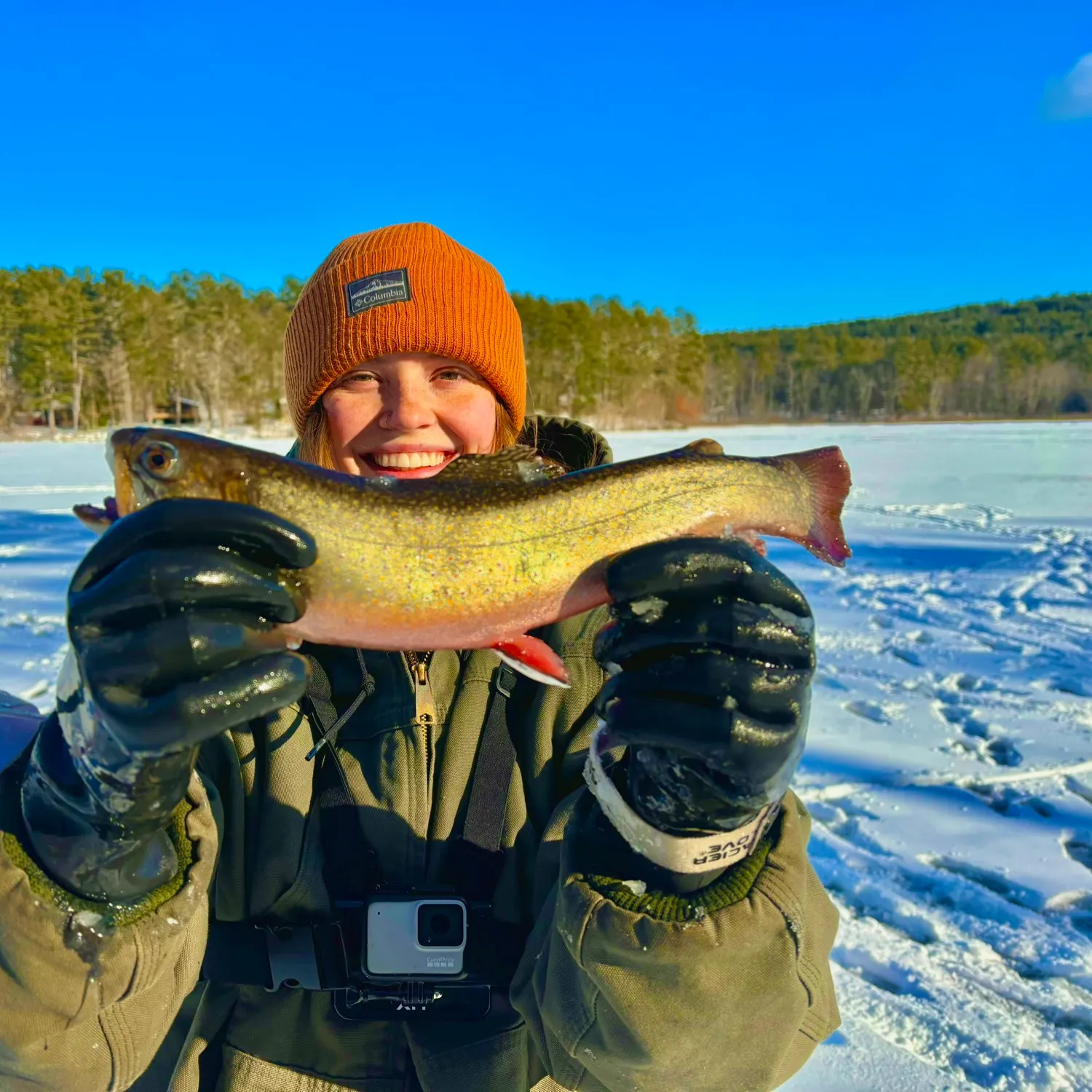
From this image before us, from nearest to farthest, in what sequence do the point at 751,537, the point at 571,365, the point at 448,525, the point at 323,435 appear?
the point at 448,525 → the point at 751,537 → the point at 323,435 → the point at 571,365

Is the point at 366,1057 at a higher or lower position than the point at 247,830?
lower

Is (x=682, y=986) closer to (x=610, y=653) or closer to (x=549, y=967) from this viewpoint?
(x=549, y=967)

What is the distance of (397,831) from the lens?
2.18 meters

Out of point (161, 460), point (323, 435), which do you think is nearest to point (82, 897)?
point (161, 460)

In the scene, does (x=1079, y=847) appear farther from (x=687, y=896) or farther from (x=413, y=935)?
(x=413, y=935)

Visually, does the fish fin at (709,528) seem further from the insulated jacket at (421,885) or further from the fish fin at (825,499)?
the insulated jacket at (421,885)

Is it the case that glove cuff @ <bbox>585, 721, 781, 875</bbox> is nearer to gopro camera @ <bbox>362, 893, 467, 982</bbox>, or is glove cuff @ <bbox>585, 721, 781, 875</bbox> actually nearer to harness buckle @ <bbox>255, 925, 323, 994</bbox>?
gopro camera @ <bbox>362, 893, 467, 982</bbox>

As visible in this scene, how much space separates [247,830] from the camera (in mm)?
2197

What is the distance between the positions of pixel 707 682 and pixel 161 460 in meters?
1.26

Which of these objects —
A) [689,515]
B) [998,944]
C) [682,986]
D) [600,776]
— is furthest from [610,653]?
[998,944]

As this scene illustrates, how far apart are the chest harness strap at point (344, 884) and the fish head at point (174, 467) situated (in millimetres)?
637

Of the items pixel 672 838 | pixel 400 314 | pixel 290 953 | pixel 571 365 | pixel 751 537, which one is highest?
pixel 571 365

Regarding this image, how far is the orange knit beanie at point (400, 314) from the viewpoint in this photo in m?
2.75

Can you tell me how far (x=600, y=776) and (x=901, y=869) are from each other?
229 centimetres
